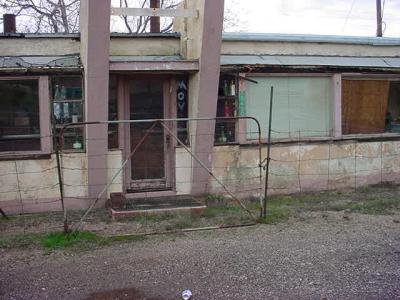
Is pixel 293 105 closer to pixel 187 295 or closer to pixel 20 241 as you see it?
pixel 20 241

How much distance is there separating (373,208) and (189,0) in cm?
538

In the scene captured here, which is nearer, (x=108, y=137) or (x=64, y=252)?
(x=64, y=252)

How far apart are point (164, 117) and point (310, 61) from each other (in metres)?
3.39

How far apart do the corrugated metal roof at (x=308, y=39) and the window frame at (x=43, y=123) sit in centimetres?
376

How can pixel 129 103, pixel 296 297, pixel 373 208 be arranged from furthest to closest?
1. pixel 129 103
2. pixel 373 208
3. pixel 296 297

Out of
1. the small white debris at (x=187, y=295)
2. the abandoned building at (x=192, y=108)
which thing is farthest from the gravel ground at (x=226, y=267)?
the abandoned building at (x=192, y=108)

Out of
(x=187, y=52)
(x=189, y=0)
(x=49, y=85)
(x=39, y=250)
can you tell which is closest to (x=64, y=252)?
(x=39, y=250)

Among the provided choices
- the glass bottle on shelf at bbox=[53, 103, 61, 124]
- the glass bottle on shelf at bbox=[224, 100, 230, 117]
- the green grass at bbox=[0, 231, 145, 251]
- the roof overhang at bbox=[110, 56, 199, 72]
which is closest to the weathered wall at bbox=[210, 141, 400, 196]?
the glass bottle on shelf at bbox=[224, 100, 230, 117]

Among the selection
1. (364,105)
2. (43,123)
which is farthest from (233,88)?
(43,123)

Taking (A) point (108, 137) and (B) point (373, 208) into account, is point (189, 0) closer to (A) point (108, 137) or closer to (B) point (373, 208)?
(A) point (108, 137)

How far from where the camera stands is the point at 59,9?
23.9 metres

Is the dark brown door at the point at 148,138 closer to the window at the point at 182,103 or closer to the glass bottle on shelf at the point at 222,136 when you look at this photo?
the window at the point at 182,103

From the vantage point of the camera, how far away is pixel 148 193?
35.6 feet

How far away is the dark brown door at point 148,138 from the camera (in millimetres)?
10867
